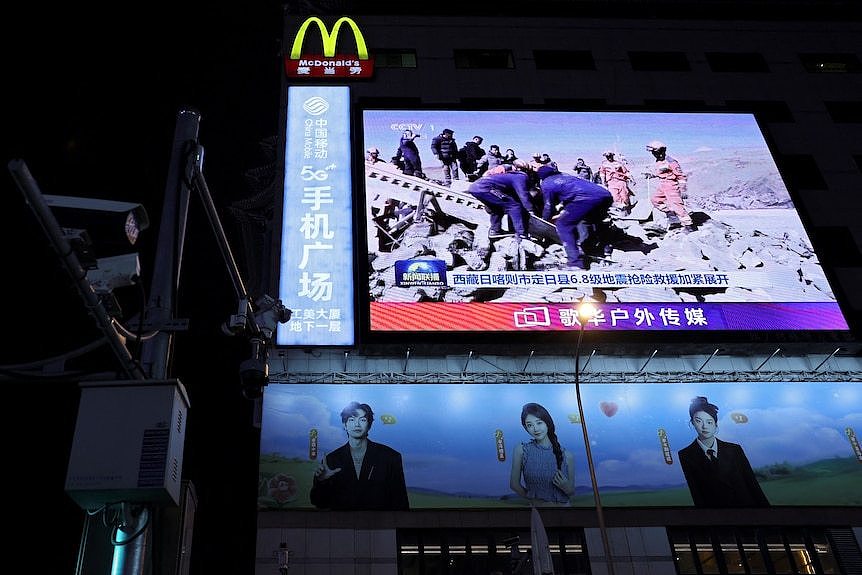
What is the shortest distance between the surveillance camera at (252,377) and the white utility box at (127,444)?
3.93 ft

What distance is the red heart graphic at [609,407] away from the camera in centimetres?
2547

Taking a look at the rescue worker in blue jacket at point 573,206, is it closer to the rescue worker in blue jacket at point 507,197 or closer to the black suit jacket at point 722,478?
the rescue worker in blue jacket at point 507,197

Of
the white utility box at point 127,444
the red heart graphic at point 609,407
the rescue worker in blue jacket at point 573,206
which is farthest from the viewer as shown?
the red heart graphic at point 609,407

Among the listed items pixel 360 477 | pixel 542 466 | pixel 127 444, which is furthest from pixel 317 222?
pixel 127 444

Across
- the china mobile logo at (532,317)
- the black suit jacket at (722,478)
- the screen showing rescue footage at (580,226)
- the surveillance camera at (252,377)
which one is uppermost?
the screen showing rescue footage at (580,226)

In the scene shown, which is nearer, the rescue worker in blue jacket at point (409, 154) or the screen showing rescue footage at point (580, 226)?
the screen showing rescue footage at point (580, 226)

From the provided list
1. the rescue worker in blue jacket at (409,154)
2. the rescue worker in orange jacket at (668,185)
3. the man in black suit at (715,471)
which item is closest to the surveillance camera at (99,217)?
the rescue worker in blue jacket at (409,154)

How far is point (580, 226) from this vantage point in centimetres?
2581

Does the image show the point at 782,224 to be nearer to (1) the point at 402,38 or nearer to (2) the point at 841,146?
(2) the point at 841,146

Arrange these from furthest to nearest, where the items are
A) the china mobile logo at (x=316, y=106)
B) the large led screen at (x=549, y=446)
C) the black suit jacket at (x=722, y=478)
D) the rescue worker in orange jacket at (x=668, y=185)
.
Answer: the china mobile logo at (x=316, y=106) < the rescue worker in orange jacket at (x=668, y=185) < the black suit jacket at (x=722, y=478) < the large led screen at (x=549, y=446)

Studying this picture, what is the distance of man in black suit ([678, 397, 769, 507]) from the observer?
2422cm

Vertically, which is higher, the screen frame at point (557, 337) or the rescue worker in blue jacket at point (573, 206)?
the rescue worker in blue jacket at point (573, 206)

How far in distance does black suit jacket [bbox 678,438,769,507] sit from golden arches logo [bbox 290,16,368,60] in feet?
72.9

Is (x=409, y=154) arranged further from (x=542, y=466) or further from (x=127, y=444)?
(x=127, y=444)
